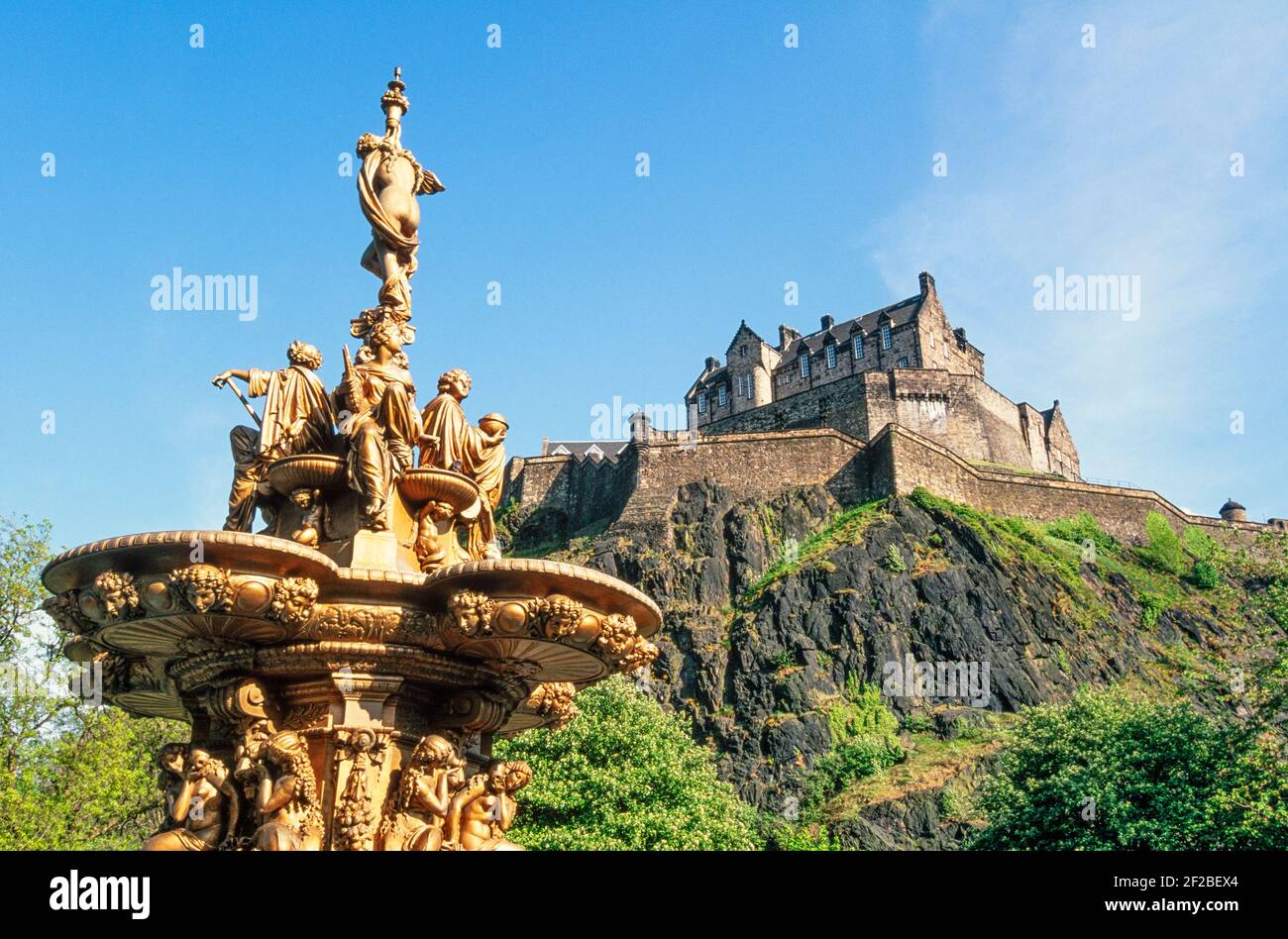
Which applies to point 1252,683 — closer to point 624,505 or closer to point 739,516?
point 739,516

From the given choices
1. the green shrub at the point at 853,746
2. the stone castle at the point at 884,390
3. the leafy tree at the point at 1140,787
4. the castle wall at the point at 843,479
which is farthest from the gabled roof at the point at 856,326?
the leafy tree at the point at 1140,787

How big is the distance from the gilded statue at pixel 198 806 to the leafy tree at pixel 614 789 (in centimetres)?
1520

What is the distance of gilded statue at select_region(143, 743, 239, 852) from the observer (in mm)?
6387

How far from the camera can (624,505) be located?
5478 cm

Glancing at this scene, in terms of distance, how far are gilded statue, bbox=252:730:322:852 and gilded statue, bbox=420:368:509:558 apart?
204 centimetres

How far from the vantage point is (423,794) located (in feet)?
21.8

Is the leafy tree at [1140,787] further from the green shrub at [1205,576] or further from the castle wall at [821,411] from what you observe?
the castle wall at [821,411]

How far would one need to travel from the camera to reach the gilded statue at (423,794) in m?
6.62

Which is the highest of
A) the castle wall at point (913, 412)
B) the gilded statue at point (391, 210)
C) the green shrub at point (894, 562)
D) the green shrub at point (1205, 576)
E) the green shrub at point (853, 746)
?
the castle wall at point (913, 412)

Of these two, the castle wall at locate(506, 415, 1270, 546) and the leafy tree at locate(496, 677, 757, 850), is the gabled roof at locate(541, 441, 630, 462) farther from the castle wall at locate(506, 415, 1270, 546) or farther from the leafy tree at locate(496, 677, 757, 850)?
the leafy tree at locate(496, 677, 757, 850)

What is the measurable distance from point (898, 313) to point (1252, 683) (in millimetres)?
52883

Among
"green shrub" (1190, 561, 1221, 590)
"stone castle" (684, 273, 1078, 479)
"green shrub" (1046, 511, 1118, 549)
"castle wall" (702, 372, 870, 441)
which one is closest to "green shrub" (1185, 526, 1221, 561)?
"green shrub" (1190, 561, 1221, 590)
